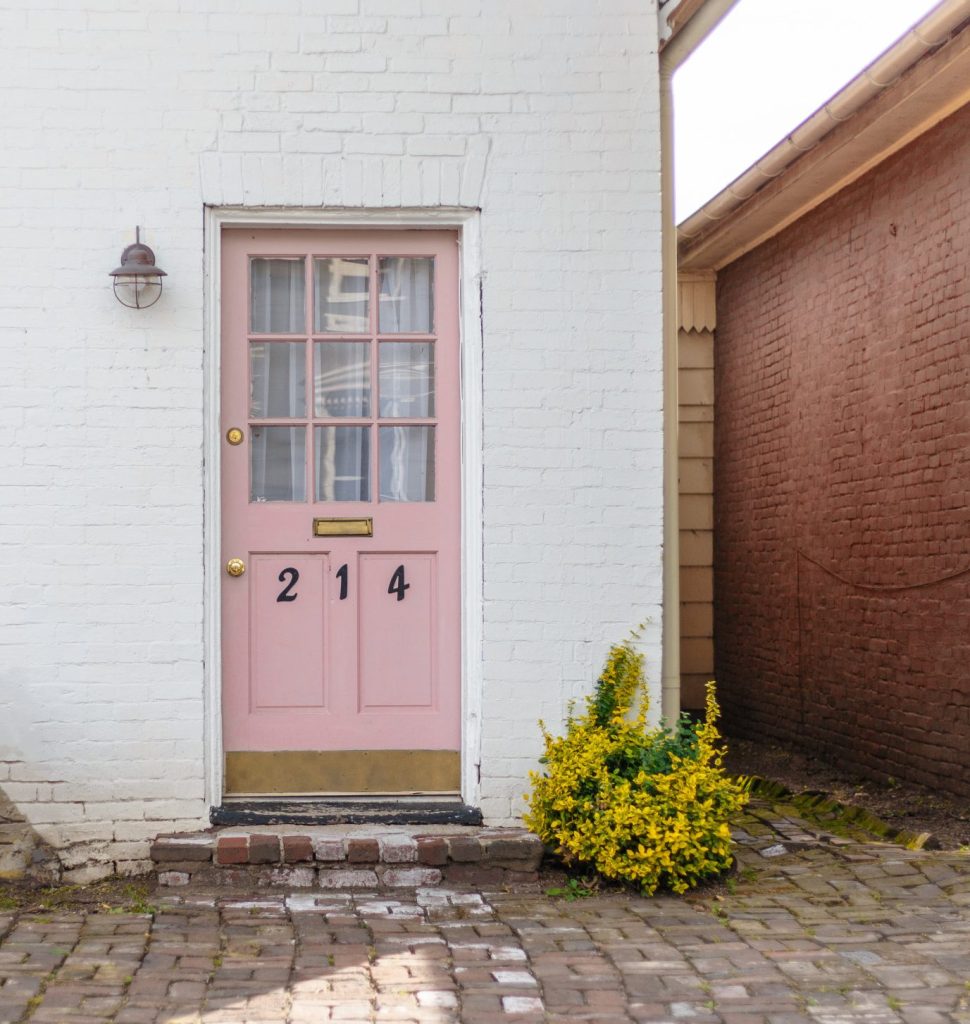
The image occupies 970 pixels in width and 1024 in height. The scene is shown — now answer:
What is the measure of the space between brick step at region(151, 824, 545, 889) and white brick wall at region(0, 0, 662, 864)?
0.24 m

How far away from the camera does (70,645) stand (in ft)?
17.5

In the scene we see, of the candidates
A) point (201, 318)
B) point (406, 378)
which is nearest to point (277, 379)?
point (201, 318)

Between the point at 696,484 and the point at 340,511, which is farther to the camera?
the point at 696,484

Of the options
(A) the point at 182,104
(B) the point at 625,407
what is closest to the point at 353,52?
(A) the point at 182,104

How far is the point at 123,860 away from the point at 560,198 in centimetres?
314

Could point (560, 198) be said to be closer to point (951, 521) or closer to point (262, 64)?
point (262, 64)

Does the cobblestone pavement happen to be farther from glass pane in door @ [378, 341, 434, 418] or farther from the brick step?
glass pane in door @ [378, 341, 434, 418]

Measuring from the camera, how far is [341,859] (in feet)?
16.8

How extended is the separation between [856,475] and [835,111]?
209 centimetres

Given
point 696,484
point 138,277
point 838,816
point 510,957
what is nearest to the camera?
point 510,957

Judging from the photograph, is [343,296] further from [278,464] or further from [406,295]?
[278,464]

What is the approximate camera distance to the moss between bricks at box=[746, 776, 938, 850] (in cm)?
613

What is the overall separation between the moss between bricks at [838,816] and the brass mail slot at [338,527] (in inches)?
88.6

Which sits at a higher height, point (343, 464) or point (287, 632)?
point (343, 464)
